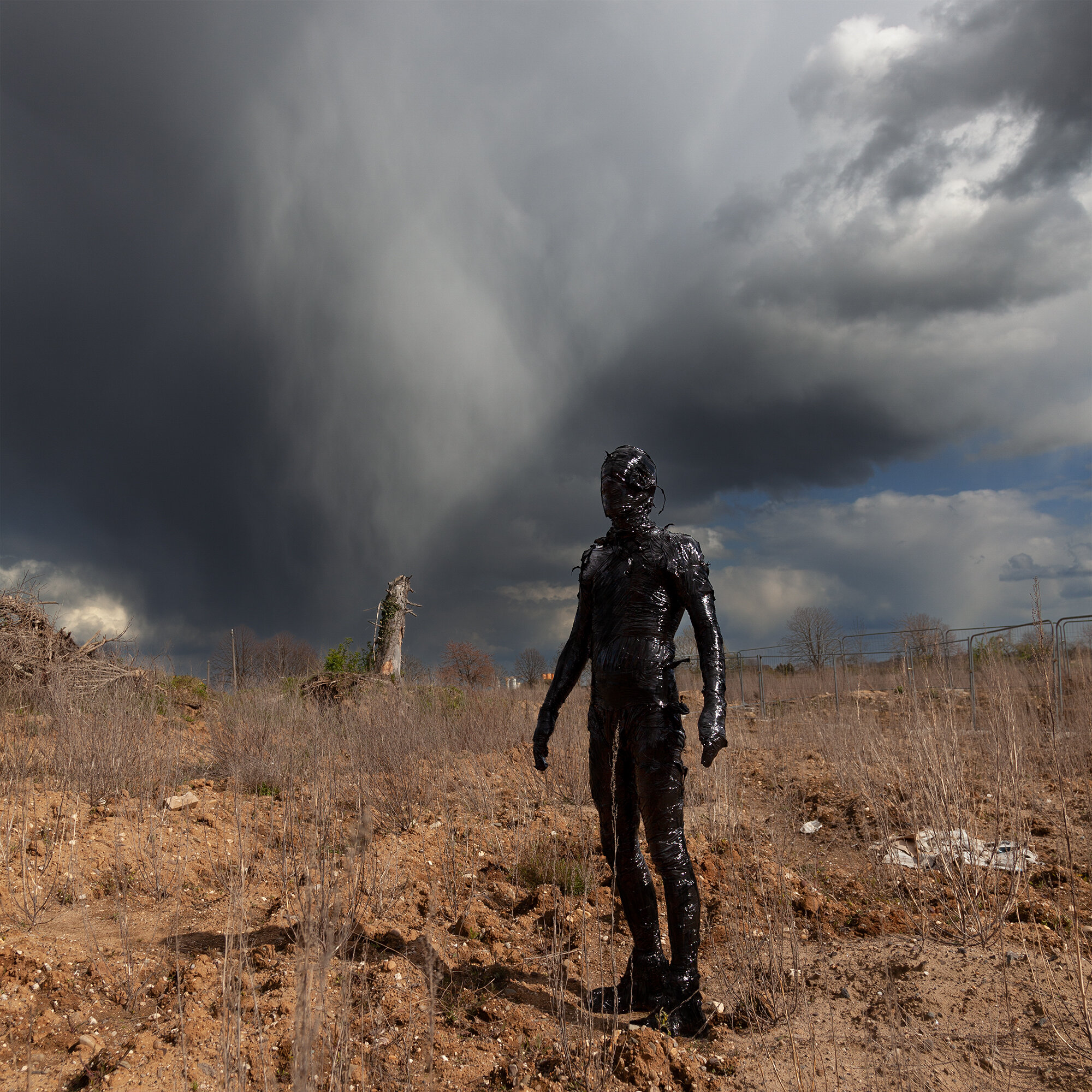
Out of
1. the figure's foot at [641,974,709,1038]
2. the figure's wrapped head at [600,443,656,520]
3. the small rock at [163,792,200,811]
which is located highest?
the figure's wrapped head at [600,443,656,520]

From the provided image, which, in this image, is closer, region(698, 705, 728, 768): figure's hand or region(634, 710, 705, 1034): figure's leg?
region(698, 705, 728, 768): figure's hand

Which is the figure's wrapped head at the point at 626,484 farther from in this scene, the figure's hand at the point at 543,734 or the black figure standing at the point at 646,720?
the figure's hand at the point at 543,734

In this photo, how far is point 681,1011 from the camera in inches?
124

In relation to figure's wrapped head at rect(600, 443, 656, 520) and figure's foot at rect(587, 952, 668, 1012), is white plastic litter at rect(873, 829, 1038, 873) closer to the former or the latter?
figure's foot at rect(587, 952, 668, 1012)

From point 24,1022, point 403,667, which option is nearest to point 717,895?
point 24,1022

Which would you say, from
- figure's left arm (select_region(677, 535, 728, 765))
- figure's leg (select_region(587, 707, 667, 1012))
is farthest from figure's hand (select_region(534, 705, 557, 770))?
figure's left arm (select_region(677, 535, 728, 765))

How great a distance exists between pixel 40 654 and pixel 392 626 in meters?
7.22

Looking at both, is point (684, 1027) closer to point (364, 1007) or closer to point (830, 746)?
point (364, 1007)

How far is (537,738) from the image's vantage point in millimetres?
3719

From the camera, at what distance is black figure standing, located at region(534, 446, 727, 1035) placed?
10.5ft

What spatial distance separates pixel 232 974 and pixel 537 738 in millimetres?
1707

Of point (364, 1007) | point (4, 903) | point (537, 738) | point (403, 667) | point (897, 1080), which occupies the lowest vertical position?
point (897, 1080)

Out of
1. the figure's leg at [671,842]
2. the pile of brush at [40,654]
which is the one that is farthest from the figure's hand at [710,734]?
the pile of brush at [40,654]

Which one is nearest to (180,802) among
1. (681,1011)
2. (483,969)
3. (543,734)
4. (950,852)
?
(483,969)
